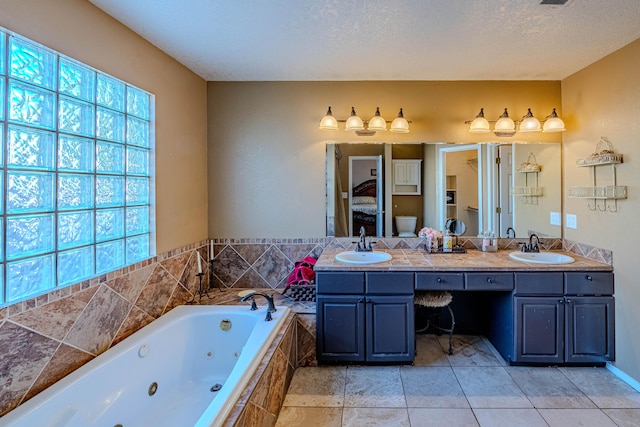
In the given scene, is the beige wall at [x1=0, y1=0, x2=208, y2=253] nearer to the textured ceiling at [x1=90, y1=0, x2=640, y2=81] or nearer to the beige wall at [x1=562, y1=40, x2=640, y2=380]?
the textured ceiling at [x1=90, y1=0, x2=640, y2=81]

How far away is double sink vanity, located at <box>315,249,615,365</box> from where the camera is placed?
232 centimetres

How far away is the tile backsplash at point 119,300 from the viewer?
1383mm

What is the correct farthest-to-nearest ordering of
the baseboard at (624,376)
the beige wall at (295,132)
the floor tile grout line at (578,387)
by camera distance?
the beige wall at (295,132), the baseboard at (624,376), the floor tile grout line at (578,387)

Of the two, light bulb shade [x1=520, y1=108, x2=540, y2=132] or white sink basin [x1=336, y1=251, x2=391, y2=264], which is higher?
light bulb shade [x1=520, y1=108, x2=540, y2=132]

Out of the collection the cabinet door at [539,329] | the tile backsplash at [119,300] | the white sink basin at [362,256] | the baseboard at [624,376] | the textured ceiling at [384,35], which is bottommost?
the baseboard at [624,376]

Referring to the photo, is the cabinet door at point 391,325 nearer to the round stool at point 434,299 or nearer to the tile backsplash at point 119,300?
the round stool at point 434,299

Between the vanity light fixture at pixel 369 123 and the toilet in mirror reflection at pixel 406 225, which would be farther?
the toilet in mirror reflection at pixel 406 225

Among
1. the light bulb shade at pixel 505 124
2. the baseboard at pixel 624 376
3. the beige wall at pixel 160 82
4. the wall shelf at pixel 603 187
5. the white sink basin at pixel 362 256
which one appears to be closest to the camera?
the beige wall at pixel 160 82

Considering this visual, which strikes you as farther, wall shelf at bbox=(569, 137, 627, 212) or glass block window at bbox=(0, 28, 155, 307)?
wall shelf at bbox=(569, 137, 627, 212)

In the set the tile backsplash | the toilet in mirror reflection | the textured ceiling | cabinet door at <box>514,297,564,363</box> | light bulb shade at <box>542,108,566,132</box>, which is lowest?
cabinet door at <box>514,297,564,363</box>

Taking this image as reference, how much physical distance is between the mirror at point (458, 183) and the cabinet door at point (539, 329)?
814 mm

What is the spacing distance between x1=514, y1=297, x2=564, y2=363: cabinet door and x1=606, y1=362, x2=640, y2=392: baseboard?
0.38 m

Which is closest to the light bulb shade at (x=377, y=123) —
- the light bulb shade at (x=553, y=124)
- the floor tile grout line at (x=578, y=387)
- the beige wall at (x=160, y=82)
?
the light bulb shade at (x=553, y=124)

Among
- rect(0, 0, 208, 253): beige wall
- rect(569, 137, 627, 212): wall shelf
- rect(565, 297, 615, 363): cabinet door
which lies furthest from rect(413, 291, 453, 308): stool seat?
rect(0, 0, 208, 253): beige wall
